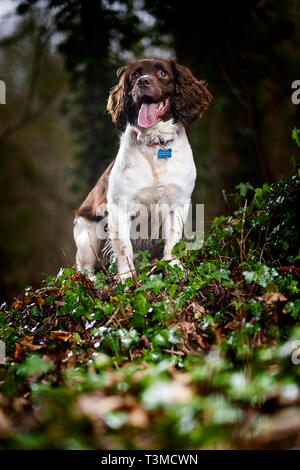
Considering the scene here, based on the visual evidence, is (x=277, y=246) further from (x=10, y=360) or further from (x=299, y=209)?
(x=10, y=360)

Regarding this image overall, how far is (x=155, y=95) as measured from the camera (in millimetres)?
2617

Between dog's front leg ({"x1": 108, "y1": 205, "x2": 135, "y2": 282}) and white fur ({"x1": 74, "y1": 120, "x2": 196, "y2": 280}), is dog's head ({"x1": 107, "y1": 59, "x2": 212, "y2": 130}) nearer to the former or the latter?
white fur ({"x1": 74, "y1": 120, "x2": 196, "y2": 280})

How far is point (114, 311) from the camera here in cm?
194

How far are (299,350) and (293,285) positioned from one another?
1.29ft

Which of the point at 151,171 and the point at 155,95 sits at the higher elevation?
the point at 155,95

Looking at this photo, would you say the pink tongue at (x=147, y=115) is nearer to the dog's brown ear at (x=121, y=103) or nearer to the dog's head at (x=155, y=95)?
the dog's head at (x=155, y=95)

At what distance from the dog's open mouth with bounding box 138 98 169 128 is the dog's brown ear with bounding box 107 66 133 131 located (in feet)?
0.56

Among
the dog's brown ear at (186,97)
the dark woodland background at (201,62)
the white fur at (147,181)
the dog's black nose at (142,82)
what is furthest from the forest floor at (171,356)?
the dark woodland background at (201,62)

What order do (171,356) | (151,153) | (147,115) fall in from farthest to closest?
(151,153)
(147,115)
(171,356)

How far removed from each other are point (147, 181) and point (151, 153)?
0.19 meters

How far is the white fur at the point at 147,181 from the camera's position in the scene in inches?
111

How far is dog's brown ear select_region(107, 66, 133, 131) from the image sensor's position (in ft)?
9.32

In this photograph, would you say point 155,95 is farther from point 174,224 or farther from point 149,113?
point 174,224

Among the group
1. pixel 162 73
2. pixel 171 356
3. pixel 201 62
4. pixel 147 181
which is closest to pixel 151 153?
pixel 147 181
